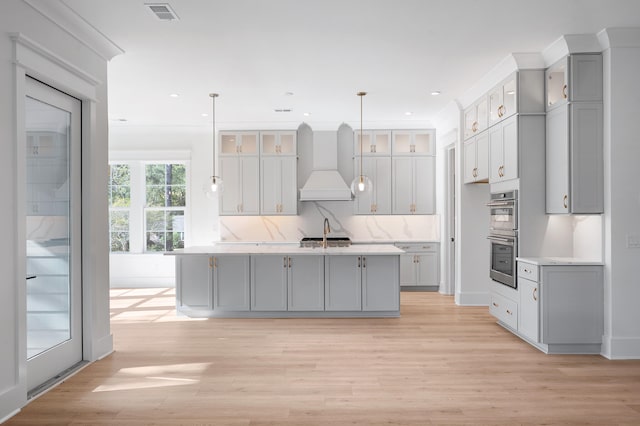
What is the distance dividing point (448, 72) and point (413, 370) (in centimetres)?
326

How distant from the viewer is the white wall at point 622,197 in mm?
4094

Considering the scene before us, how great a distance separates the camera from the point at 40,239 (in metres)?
3.54

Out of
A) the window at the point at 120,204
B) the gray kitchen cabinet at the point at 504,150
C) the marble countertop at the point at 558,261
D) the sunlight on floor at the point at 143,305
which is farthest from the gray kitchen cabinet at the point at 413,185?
the window at the point at 120,204

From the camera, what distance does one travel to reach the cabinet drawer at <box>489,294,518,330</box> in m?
4.82

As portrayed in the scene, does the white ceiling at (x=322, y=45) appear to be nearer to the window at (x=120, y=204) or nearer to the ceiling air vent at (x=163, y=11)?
the ceiling air vent at (x=163, y=11)

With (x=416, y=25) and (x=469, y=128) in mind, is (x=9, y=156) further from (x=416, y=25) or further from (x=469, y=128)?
(x=469, y=128)

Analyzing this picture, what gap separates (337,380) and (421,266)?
14.7 ft

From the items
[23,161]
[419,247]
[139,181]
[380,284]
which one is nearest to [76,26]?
→ [23,161]

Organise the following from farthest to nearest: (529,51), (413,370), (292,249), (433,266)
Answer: (433,266) < (292,249) < (529,51) < (413,370)

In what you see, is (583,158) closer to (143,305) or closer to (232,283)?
(232,283)

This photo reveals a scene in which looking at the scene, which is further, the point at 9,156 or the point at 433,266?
the point at 433,266

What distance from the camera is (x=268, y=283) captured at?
19.1 ft

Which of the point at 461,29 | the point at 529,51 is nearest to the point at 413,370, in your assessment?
the point at 461,29

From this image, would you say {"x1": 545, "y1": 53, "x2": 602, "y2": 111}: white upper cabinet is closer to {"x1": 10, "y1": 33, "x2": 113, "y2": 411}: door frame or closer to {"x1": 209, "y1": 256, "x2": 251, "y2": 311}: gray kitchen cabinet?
{"x1": 209, "y1": 256, "x2": 251, "y2": 311}: gray kitchen cabinet
